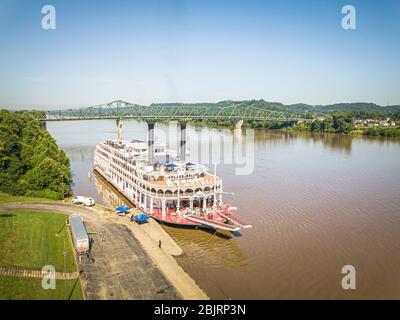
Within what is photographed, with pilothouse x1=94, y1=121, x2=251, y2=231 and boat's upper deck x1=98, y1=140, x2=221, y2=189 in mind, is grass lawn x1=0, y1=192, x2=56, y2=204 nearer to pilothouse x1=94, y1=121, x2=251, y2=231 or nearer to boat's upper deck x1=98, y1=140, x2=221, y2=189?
pilothouse x1=94, y1=121, x2=251, y2=231

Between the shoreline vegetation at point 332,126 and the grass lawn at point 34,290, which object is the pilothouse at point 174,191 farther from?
the shoreline vegetation at point 332,126

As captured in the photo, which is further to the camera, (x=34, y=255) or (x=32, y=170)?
(x=32, y=170)

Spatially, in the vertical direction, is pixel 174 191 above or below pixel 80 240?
above

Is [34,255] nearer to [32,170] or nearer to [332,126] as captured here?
[32,170]

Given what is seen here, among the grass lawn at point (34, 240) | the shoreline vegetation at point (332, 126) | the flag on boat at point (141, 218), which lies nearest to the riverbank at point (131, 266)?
the flag on boat at point (141, 218)

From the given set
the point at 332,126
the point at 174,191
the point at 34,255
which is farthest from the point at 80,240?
the point at 332,126
